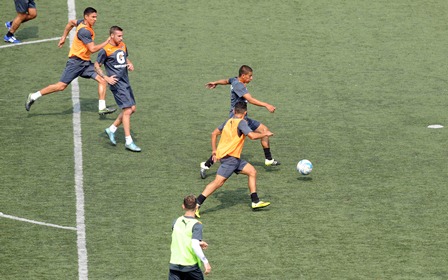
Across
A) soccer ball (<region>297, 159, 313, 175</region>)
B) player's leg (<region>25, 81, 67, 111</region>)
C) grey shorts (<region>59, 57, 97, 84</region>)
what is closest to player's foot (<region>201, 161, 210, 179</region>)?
soccer ball (<region>297, 159, 313, 175</region>)

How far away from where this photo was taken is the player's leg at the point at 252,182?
1803cm

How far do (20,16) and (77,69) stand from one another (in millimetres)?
4963

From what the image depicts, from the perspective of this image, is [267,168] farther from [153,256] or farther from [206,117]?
[153,256]

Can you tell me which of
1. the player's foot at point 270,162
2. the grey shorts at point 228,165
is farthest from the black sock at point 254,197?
the player's foot at point 270,162

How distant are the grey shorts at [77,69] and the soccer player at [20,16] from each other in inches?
187

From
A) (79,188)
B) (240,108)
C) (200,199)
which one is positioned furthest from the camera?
(79,188)

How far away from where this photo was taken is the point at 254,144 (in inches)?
861

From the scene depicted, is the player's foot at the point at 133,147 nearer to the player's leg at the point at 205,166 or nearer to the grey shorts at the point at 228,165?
the player's leg at the point at 205,166

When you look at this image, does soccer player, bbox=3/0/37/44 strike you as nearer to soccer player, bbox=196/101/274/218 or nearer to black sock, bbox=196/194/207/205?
soccer player, bbox=196/101/274/218

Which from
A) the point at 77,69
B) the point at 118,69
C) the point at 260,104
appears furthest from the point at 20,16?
the point at 260,104

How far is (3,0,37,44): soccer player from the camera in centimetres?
2641

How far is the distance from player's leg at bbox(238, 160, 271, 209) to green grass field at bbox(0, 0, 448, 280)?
19 centimetres

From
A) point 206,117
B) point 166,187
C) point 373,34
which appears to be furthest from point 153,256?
point 373,34

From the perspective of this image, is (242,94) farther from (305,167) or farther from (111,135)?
(111,135)
